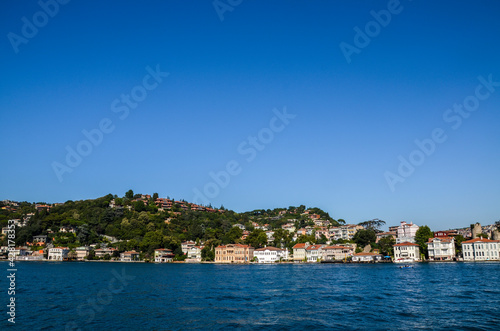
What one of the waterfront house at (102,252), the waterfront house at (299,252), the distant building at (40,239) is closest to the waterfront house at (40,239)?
the distant building at (40,239)

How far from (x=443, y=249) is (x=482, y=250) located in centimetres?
688

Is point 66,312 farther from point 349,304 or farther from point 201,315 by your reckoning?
point 349,304

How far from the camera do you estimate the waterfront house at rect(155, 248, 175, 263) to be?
90312mm

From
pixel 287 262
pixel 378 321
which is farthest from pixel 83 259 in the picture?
pixel 378 321

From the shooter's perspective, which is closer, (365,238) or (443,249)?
(443,249)

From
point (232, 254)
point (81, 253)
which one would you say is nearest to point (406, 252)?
point (232, 254)

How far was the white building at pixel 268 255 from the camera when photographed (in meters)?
87.0

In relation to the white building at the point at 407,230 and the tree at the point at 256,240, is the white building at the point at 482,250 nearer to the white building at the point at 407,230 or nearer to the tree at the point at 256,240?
the white building at the point at 407,230

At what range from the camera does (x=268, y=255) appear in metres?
87.5

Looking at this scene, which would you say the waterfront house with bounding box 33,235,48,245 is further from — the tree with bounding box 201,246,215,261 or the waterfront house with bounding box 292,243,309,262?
the waterfront house with bounding box 292,243,309,262

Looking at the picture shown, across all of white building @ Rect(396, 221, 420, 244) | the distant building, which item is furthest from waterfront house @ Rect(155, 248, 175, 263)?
white building @ Rect(396, 221, 420, 244)

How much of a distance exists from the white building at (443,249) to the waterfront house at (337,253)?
1690cm

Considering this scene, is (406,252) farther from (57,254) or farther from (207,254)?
(57,254)

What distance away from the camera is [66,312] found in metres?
20.1
